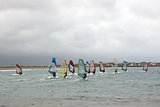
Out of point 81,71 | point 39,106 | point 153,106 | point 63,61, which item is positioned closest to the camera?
point 153,106

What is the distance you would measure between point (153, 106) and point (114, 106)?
9.90 ft

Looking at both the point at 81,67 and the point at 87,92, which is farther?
the point at 81,67

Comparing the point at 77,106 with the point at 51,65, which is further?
the point at 51,65

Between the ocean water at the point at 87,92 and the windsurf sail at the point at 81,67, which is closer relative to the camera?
the ocean water at the point at 87,92

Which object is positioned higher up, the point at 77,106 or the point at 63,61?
the point at 63,61

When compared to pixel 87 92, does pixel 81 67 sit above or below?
above

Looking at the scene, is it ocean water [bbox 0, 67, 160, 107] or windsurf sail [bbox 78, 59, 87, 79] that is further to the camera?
windsurf sail [bbox 78, 59, 87, 79]

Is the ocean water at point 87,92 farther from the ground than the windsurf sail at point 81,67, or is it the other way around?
the windsurf sail at point 81,67

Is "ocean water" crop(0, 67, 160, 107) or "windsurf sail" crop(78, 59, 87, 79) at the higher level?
"windsurf sail" crop(78, 59, 87, 79)

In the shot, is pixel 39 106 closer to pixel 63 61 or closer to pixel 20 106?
pixel 20 106

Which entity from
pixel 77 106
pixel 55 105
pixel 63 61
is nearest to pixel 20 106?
pixel 55 105

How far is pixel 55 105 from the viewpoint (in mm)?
17547

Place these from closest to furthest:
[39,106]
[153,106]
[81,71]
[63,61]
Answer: [153,106], [39,106], [81,71], [63,61]

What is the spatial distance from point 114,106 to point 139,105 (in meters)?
2.15
